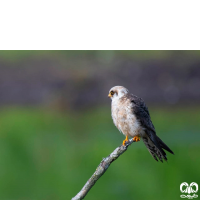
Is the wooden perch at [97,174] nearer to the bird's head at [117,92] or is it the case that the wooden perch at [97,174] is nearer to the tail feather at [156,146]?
the tail feather at [156,146]

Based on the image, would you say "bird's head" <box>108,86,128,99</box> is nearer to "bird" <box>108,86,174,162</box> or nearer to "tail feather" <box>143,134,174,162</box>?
"bird" <box>108,86,174,162</box>

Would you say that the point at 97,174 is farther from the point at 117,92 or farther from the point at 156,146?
the point at 117,92

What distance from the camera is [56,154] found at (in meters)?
21.2

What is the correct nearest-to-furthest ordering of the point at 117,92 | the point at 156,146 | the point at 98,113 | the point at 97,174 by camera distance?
the point at 97,174 < the point at 156,146 < the point at 117,92 < the point at 98,113

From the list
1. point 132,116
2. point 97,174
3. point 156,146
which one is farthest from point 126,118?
point 97,174

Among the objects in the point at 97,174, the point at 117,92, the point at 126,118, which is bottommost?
the point at 97,174

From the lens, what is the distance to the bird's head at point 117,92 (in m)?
6.72

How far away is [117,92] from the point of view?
6.75m

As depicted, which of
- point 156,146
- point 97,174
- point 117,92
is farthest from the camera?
point 117,92

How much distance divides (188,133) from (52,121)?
8.01 m

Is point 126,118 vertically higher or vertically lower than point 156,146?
higher

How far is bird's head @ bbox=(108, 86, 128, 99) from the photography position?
6.72 meters

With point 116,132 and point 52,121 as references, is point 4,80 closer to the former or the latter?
point 52,121

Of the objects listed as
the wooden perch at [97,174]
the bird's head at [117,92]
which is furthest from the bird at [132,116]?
the wooden perch at [97,174]
